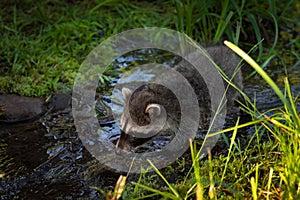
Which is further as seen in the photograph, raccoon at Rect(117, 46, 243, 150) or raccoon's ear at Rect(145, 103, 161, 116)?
raccoon's ear at Rect(145, 103, 161, 116)

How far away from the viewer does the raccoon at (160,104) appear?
4828mm

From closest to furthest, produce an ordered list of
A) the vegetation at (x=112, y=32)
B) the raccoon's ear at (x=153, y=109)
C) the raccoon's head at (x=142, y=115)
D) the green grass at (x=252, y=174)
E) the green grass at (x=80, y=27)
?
the green grass at (x=252, y=174), the raccoon's head at (x=142, y=115), the raccoon's ear at (x=153, y=109), the vegetation at (x=112, y=32), the green grass at (x=80, y=27)

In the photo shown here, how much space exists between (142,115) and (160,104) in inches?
12.7

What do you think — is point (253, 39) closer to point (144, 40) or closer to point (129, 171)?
point (144, 40)

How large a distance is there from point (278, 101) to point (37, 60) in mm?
3256

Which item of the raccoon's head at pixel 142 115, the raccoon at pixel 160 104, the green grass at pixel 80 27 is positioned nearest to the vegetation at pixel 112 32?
the green grass at pixel 80 27

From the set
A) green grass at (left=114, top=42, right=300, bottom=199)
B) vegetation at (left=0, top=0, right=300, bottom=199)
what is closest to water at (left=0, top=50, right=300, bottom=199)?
vegetation at (left=0, top=0, right=300, bottom=199)

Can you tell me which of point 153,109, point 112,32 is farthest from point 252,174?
point 112,32

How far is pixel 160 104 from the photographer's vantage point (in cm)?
516

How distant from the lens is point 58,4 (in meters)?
8.16

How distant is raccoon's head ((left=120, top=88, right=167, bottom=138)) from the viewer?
482 cm

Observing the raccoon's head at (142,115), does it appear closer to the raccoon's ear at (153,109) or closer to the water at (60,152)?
the raccoon's ear at (153,109)

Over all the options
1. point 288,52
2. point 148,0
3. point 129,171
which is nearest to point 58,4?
point 148,0

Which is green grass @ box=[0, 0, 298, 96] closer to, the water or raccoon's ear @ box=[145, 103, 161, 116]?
the water
